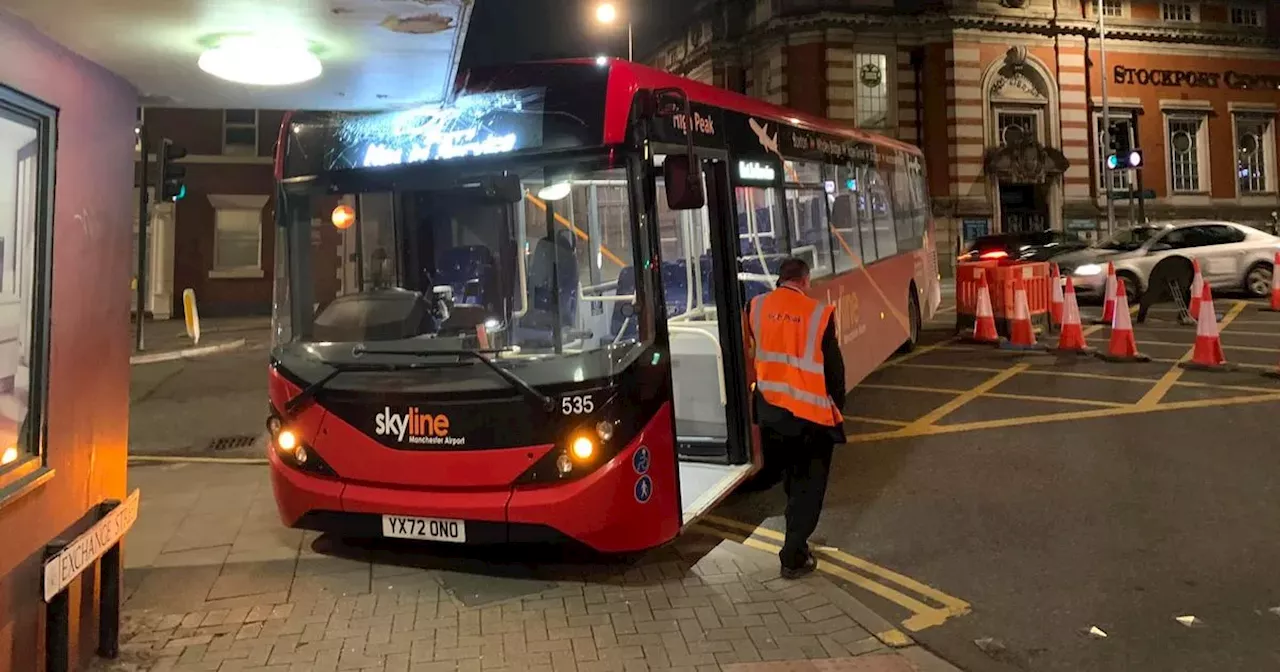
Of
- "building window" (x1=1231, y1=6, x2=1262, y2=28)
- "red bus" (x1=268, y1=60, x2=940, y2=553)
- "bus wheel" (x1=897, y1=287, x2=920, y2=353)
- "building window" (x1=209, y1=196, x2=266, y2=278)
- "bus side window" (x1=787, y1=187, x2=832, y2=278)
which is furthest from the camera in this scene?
"building window" (x1=1231, y1=6, x2=1262, y2=28)

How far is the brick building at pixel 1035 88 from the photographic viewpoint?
30.0 metres

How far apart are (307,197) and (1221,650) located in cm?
515

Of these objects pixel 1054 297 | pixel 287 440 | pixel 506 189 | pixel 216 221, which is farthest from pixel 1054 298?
pixel 216 221

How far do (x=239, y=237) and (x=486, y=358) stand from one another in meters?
23.6

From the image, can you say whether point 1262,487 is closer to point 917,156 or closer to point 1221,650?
point 1221,650

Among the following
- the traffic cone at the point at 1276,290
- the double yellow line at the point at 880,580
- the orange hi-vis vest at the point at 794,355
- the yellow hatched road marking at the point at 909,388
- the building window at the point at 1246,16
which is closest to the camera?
the double yellow line at the point at 880,580

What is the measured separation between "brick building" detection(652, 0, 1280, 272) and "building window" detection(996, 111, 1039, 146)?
5 cm

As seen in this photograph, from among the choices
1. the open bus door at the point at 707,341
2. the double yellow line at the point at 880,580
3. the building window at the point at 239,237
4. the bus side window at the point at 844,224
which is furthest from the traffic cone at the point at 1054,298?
the building window at the point at 239,237

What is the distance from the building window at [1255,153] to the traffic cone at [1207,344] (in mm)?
28143

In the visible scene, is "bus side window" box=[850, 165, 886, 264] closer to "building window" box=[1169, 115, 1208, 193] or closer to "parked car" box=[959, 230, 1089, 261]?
"parked car" box=[959, 230, 1089, 261]

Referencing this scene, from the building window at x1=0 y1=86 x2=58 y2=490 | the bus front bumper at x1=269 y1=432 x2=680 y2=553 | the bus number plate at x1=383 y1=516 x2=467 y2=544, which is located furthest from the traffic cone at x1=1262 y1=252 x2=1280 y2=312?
the building window at x1=0 y1=86 x2=58 y2=490

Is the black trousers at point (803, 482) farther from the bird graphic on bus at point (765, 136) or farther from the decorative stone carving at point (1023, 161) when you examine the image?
the decorative stone carving at point (1023, 161)

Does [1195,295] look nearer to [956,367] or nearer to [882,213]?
[956,367]

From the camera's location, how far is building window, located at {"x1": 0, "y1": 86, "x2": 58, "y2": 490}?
334cm
